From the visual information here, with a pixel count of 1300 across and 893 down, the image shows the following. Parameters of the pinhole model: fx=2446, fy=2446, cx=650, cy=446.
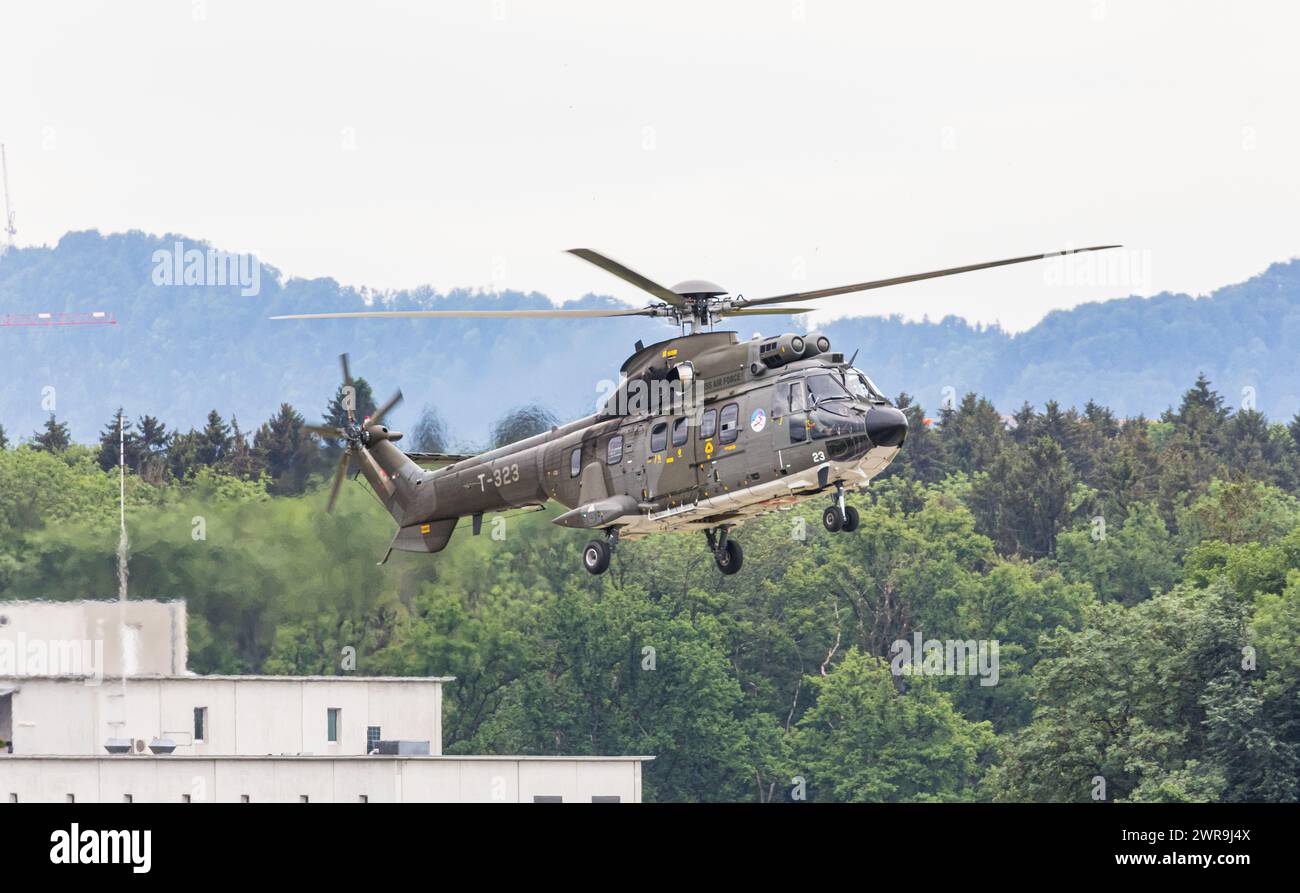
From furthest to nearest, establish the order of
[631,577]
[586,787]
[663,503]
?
[631,577] < [586,787] < [663,503]

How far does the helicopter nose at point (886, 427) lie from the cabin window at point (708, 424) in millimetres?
3331

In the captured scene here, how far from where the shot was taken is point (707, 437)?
45.1m

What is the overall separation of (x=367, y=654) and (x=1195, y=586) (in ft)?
119

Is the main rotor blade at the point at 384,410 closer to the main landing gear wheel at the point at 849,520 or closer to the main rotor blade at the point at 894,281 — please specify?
the main rotor blade at the point at 894,281

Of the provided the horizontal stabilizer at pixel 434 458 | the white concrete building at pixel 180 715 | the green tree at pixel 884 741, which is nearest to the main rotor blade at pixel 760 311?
the horizontal stabilizer at pixel 434 458

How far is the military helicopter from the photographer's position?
43.2m

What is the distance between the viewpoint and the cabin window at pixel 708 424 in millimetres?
45031

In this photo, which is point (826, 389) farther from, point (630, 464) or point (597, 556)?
point (597, 556)

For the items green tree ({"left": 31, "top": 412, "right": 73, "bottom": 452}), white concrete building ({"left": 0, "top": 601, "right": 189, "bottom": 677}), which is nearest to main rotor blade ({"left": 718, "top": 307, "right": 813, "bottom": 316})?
white concrete building ({"left": 0, "top": 601, "right": 189, "bottom": 677})

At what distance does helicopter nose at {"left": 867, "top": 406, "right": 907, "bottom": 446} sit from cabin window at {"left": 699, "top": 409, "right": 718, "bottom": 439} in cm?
333

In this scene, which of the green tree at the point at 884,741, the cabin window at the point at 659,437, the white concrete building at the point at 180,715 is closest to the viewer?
the cabin window at the point at 659,437
